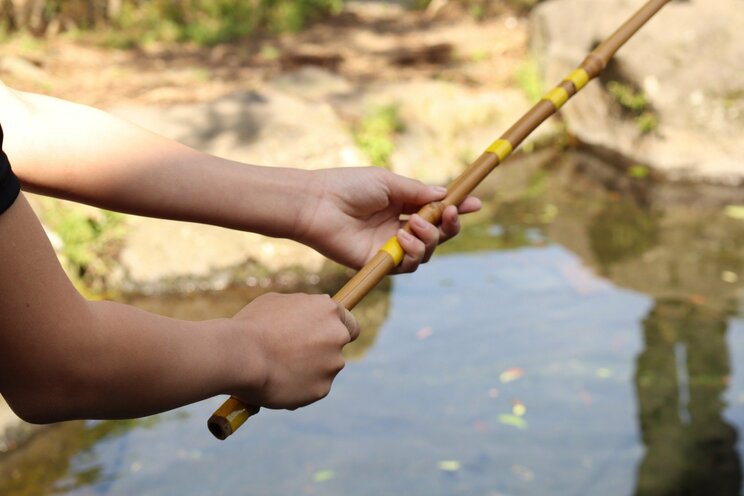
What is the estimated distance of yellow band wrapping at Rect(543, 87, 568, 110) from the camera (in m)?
2.16

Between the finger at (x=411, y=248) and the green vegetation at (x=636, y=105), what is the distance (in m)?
5.09

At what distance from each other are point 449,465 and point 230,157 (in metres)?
2.57

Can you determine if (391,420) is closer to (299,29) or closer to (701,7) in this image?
(701,7)

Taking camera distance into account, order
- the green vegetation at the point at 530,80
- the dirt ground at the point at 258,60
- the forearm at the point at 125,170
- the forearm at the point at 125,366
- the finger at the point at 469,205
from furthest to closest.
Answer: the dirt ground at the point at 258,60 < the green vegetation at the point at 530,80 < the finger at the point at 469,205 < the forearm at the point at 125,170 < the forearm at the point at 125,366

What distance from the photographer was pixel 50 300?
4.13ft

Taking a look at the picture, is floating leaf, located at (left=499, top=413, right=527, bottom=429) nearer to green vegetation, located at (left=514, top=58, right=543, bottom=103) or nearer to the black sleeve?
the black sleeve

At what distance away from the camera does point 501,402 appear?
3.97 m

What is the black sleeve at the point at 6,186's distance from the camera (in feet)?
3.82

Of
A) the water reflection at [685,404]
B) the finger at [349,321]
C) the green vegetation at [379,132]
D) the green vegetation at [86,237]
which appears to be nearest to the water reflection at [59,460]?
the green vegetation at [86,237]

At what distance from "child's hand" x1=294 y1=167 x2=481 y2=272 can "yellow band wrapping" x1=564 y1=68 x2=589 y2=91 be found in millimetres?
354

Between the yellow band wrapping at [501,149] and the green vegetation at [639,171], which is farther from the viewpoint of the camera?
the green vegetation at [639,171]

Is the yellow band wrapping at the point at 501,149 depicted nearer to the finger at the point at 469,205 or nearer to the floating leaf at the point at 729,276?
the finger at the point at 469,205

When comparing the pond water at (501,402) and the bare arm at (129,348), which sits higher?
the pond water at (501,402)

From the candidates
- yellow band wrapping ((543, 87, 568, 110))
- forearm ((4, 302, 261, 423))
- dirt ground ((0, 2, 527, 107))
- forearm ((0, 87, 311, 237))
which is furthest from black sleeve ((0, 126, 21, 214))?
dirt ground ((0, 2, 527, 107))
